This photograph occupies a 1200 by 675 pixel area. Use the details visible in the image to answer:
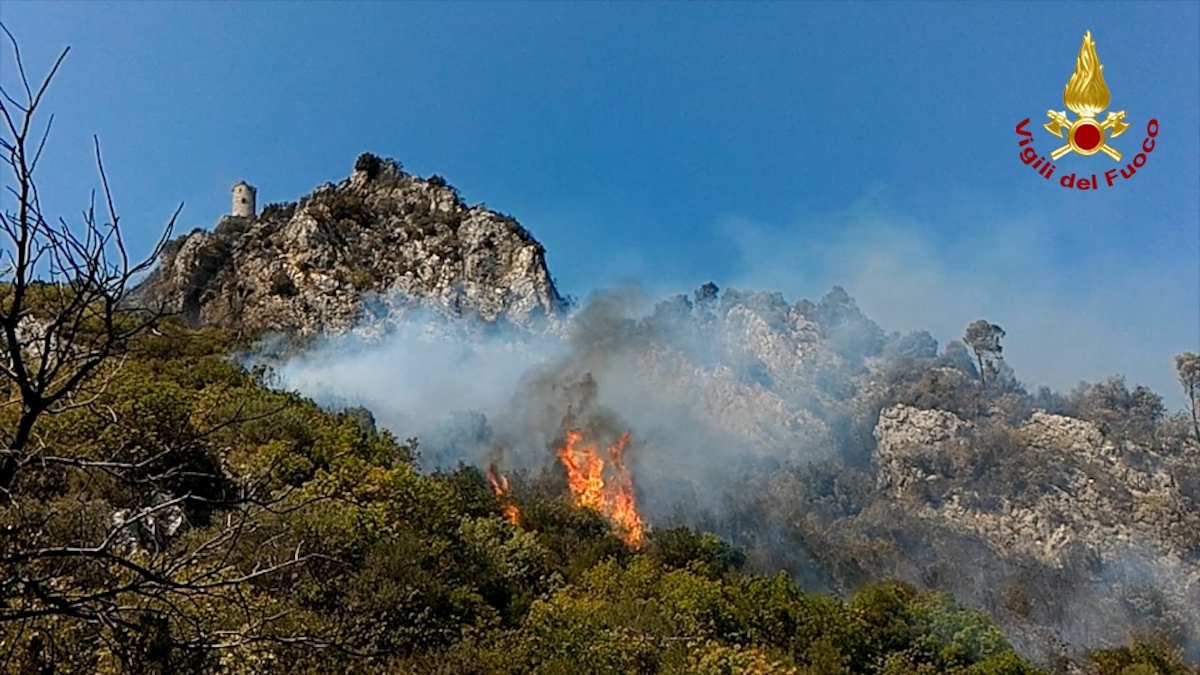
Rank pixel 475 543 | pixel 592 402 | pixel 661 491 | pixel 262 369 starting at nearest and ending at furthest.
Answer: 1. pixel 475 543
2. pixel 262 369
3. pixel 661 491
4. pixel 592 402

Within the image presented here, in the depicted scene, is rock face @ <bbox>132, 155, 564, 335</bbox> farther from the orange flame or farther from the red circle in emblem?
the red circle in emblem

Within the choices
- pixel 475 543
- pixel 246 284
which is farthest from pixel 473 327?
pixel 475 543

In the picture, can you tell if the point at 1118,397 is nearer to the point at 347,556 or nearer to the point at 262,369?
the point at 262,369

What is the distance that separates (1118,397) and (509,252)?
4706cm

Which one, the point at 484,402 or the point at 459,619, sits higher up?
the point at 484,402

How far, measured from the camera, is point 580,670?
58.5 feet

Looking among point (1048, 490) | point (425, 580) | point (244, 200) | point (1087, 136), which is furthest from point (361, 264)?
point (1087, 136)

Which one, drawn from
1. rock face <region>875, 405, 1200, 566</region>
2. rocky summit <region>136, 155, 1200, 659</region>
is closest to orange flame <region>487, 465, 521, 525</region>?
rocky summit <region>136, 155, 1200, 659</region>

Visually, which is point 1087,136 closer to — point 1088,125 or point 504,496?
point 1088,125

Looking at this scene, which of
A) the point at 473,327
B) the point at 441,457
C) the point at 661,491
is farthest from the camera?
the point at 473,327

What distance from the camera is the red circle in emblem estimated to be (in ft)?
64.0

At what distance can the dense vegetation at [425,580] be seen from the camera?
14289mm

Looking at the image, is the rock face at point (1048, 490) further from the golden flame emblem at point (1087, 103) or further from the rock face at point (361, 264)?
the golden flame emblem at point (1087, 103)

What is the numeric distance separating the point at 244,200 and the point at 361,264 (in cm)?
1551
